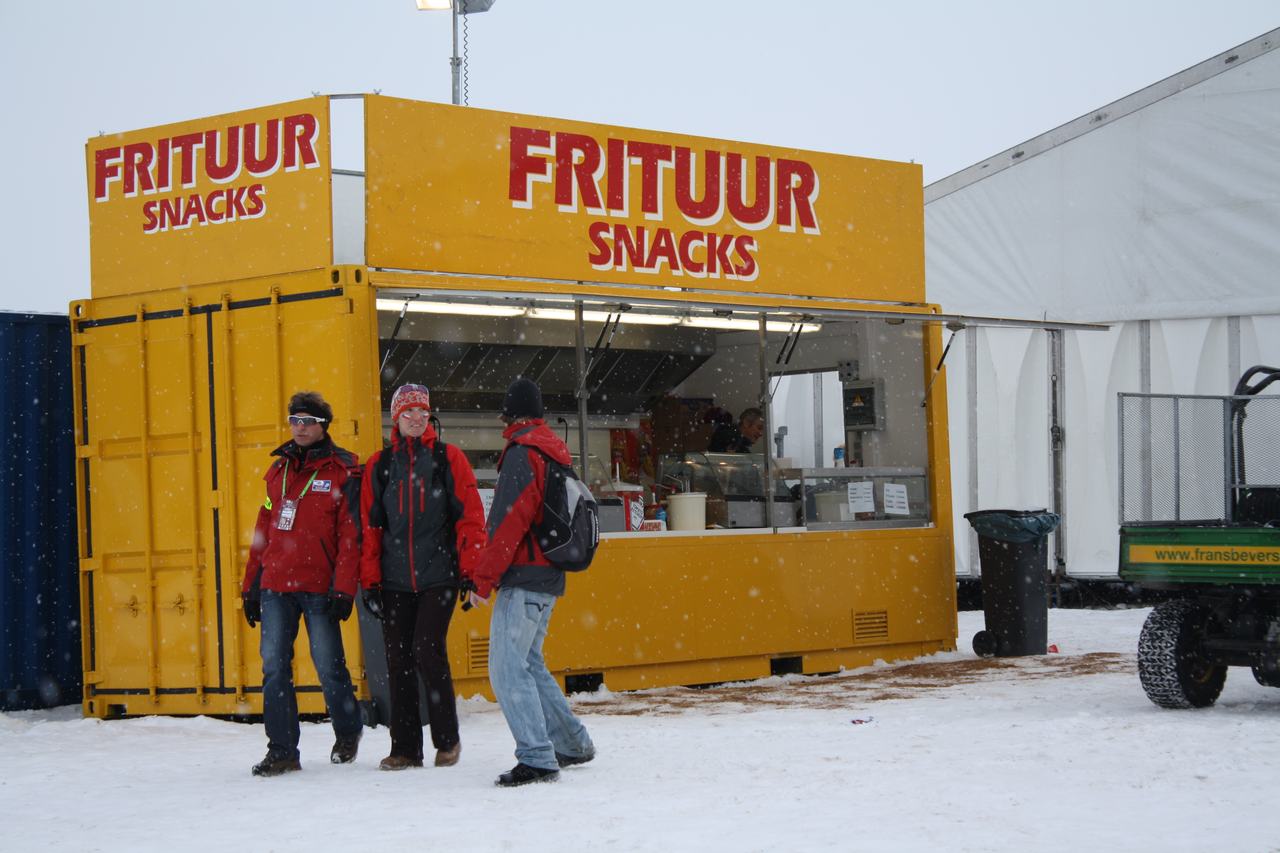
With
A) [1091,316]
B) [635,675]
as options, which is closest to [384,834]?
[635,675]

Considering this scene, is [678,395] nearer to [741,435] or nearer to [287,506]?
[741,435]

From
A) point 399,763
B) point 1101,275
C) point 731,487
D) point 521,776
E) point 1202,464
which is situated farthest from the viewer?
point 1101,275

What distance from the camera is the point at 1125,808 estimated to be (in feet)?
18.6

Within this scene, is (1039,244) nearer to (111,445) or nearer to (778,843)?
(111,445)

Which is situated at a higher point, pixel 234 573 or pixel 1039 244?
pixel 1039 244

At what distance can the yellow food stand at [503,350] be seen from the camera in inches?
368

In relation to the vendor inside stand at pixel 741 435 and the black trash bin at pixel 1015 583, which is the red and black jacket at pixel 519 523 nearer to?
the vendor inside stand at pixel 741 435

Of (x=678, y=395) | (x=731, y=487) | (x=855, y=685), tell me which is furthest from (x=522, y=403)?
(x=678, y=395)

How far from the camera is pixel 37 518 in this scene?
9.77 metres

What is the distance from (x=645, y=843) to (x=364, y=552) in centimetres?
222

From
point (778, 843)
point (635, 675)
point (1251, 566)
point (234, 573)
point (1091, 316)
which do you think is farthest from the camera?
point (1091, 316)

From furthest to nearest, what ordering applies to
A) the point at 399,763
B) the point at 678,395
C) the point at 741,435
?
the point at 678,395, the point at 741,435, the point at 399,763

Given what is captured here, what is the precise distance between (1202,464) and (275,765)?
6.43 meters

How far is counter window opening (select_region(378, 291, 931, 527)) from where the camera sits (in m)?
10.7
